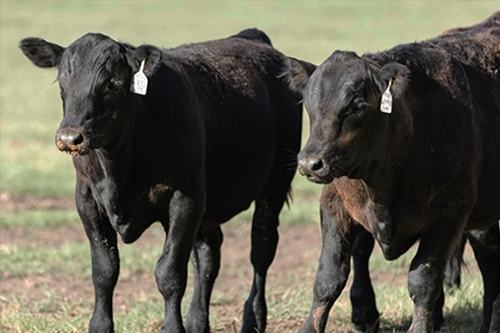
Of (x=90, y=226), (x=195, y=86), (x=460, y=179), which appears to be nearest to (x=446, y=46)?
(x=460, y=179)

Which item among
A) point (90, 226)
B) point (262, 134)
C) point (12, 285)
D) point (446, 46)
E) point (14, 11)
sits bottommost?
point (12, 285)

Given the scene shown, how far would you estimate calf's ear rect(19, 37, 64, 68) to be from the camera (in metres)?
8.04

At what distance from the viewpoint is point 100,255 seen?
8422 millimetres

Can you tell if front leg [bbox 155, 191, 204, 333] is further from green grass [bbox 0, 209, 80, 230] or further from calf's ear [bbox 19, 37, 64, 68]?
green grass [bbox 0, 209, 80, 230]

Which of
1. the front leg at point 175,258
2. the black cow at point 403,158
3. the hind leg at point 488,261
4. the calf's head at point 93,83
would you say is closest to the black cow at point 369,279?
the hind leg at point 488,261

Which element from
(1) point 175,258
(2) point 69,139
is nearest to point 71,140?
(2) point 69,139

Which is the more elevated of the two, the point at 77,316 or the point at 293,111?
the point at 293,111

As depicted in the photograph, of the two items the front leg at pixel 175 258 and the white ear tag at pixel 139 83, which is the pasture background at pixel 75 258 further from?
the white ear tag at pixel 139 83

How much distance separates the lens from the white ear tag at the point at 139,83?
779 centimetres

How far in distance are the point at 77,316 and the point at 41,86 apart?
22239mm

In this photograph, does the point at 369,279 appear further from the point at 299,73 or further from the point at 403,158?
the point at 299,73

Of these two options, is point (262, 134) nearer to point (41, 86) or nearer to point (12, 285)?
point (12, 285)

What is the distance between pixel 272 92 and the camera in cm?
1006

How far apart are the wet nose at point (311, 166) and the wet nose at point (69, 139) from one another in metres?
1.40
